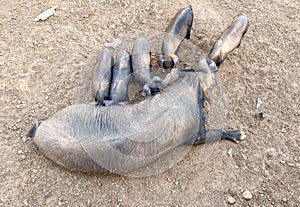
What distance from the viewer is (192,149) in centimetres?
453

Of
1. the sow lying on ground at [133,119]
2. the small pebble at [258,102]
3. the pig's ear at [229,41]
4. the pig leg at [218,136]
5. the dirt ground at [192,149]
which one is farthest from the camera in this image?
the pig's ear at [229,41]

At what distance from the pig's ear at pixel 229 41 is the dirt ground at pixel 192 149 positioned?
0.28 m

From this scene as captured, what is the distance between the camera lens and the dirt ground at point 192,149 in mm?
4070

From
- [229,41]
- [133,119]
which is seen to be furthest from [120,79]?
[229,41]

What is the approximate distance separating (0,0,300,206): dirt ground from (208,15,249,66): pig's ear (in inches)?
10.8

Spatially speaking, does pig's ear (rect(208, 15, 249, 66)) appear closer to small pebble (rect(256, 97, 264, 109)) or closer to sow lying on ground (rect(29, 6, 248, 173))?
sow lying on ground (rect(29, 6, 248, 173))

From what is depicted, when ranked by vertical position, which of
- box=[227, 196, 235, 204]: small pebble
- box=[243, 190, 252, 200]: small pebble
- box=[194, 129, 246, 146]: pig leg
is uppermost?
box=[194, 129, 246, 146]: pig leg

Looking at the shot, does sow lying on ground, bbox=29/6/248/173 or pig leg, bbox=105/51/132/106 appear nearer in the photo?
sow lying on ground, bbox=29/6/248/173

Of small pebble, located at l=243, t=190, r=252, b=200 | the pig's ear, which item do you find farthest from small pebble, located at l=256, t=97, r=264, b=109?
small pebble, located at l=243, t=190, r=252, b=200

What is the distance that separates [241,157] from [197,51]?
182 cm

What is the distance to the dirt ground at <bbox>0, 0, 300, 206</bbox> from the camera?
4070 millimetres

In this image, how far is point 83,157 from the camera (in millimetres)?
3879

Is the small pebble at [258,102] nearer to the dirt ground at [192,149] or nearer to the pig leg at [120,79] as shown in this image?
the dirt ground at [192,149]

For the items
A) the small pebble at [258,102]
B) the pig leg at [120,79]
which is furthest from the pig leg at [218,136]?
the pig leg at [120,79]
